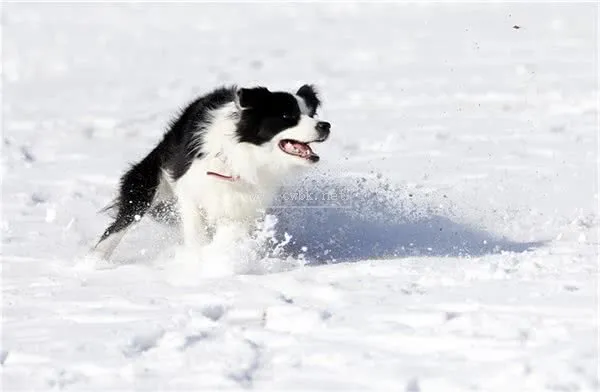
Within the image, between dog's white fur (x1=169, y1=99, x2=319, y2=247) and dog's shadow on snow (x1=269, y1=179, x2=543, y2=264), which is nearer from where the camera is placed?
dog's white fur (x1=169, y1=99, x2=319, y2=247)

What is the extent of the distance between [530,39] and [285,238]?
32.9 ft

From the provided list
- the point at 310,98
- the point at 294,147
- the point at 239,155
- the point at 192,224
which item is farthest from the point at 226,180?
the point at 310,98

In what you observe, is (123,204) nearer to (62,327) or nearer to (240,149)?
(240,149)

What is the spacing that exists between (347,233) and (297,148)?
109 cm

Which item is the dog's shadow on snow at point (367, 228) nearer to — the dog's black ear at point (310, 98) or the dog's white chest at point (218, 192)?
the dog's white chest at point (218, 192)

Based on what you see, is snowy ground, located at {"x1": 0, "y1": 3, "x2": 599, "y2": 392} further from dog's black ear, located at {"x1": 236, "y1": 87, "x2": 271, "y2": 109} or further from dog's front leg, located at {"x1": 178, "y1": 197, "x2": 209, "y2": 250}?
dog's black ear, located at {"x1": 236, "y1": 87, "x2": 271, "y2": 109}

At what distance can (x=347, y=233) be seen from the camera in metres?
6.54

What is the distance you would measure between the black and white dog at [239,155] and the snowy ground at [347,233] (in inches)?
10.2

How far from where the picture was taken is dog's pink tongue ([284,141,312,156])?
222 inches

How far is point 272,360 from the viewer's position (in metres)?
3.95

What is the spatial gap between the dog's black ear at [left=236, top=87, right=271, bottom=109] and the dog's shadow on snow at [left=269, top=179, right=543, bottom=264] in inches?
28.2

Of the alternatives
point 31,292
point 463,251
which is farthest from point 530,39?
point 31,292

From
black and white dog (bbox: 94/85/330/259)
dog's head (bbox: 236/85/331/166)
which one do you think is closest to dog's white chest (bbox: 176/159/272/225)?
black and white dog (bbox: 94/85/330/259)

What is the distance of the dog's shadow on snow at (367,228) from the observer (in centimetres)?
600
